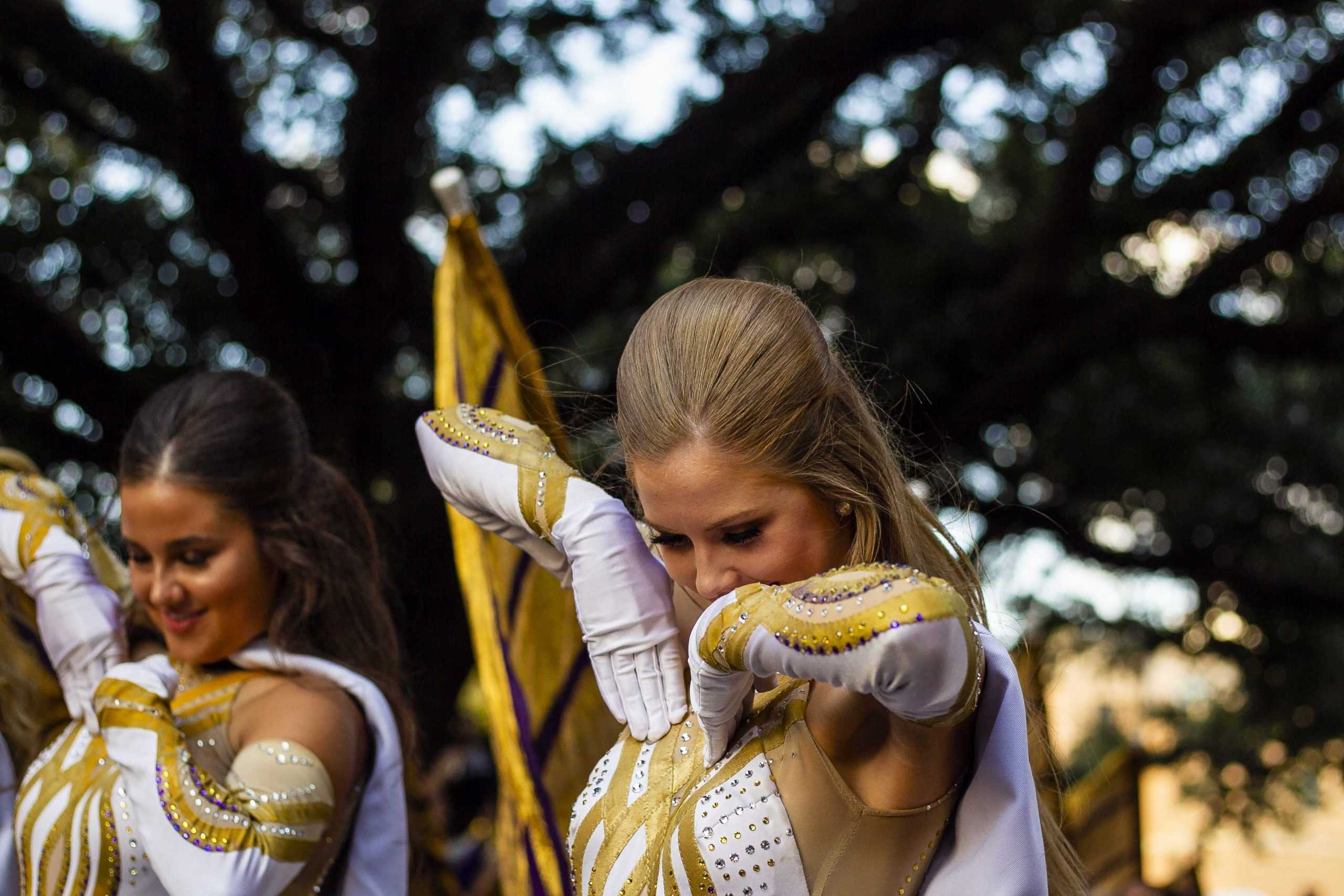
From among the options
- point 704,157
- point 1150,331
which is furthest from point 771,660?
point 1150,331

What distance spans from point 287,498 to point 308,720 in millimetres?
387

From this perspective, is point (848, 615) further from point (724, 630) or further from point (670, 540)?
point (670, 540)

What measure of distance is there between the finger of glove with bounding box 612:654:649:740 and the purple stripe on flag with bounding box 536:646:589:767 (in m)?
0.65

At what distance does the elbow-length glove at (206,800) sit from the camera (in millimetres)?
1812

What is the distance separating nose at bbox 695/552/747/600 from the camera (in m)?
1.46

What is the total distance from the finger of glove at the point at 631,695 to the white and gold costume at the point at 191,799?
1.90 ft

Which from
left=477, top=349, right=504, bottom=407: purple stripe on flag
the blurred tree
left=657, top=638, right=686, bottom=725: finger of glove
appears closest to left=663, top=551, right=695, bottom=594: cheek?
left=657, top=638, right=686, bottom=725: finger of glove

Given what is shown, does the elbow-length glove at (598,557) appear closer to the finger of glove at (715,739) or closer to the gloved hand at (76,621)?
the finger of glove at (715,739)

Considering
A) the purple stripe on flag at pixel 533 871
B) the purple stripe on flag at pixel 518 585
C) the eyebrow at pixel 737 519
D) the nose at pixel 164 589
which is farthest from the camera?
the purple stripe on flag at pixel 518 585

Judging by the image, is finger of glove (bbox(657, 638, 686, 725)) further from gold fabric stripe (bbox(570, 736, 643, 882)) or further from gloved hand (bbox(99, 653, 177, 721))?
gloved hand (bbox(99, 653, 177, 721))

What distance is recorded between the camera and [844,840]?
1396 mm

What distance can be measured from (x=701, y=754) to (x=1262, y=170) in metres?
4.85

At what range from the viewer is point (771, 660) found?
49.8 inches

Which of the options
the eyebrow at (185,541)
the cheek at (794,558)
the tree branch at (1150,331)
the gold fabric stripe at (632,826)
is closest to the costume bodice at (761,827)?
the gold fabric stripe at (632,826)
